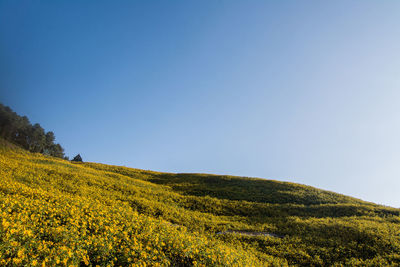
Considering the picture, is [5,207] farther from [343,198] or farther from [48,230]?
[343,198]

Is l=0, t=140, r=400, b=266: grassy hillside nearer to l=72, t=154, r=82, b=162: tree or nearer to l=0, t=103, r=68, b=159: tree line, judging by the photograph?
l=72, t=154, r=82, b=162: tree

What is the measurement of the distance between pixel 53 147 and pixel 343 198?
97.1 meters

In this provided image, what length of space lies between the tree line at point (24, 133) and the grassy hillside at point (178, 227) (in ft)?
190

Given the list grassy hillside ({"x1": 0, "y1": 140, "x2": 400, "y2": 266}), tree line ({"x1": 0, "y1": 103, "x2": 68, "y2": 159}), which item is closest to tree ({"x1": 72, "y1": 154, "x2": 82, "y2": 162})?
tree line ({"x1": 0, "y1": 103, "x2": 68, "y2": 159})

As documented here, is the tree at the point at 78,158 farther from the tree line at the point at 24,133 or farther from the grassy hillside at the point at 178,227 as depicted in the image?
the grassy hillside at the point at 178,227

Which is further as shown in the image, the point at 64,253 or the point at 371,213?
the point at 371,213

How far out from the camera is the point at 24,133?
67.3 meters

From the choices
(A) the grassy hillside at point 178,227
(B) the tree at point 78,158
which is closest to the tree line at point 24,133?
(B) the tree at point 78,158

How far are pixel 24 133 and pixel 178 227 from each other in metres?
80.5

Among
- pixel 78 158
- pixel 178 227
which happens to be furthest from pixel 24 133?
pixel 178 227

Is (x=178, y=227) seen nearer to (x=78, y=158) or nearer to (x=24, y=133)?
(x=78, y=158)

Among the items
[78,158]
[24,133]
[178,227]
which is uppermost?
[24,133]

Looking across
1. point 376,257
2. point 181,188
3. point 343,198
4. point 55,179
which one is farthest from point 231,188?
point 55,179

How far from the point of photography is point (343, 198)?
27.2 m
